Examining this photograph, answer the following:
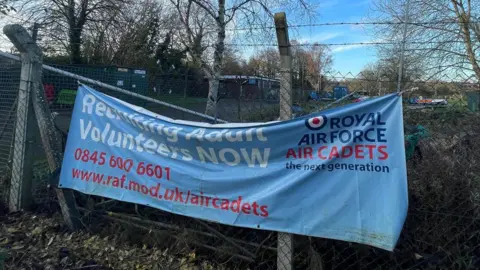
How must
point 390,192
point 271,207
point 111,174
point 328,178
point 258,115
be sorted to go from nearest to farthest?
point 390,192 → point 328,178 → point 271,207 → point 111,174 → point 258,115

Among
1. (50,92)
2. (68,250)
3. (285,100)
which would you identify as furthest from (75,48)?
(285,100)

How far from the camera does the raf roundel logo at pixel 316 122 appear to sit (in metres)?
2.92

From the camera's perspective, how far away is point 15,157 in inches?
187

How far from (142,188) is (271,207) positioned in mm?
1348

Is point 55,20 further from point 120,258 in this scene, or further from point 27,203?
point 120,258

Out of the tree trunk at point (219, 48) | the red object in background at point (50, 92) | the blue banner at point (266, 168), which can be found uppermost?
the tree trunk at point (219, 48)

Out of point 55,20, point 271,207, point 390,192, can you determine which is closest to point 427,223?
point 390,192

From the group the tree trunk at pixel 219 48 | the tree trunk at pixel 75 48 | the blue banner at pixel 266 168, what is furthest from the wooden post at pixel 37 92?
the tree trunk at pixel 75 48

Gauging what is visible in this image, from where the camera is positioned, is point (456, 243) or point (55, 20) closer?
point (456, 243)

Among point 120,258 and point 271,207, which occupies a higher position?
point 271,207

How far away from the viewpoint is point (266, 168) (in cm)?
315

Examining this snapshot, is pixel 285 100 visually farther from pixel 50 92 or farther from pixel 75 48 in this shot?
pixel 75 48

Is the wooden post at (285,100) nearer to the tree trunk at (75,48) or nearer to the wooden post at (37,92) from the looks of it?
the wooden post at (37,92)

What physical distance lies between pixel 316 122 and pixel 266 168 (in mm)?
558
